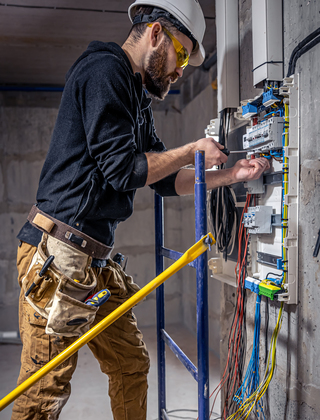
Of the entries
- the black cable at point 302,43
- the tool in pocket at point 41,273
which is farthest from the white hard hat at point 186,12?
the tool in pocket at point 41,273

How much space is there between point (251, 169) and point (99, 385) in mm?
2149

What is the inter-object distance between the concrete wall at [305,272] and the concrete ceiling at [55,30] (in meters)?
1.40

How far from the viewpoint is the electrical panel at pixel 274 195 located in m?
1.17

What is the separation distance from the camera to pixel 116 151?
1.08 meters

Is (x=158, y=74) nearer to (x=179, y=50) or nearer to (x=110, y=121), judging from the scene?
(x=179, y=50)

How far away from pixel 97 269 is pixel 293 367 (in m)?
0.77

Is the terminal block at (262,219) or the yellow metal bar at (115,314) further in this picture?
the terminal block at (262,219)

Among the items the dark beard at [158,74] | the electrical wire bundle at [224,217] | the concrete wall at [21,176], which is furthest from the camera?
the concrete wall at [21,176]

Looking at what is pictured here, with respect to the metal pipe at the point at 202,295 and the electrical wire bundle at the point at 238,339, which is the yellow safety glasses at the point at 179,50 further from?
the electrical wire bundle at the point at 238,339

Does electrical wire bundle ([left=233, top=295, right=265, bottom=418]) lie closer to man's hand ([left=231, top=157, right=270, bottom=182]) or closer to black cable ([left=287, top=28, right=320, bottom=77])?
man's hand ([left=231, top=157, right=270, bottom=182])

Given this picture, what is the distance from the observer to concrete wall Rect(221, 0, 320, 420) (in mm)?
1101

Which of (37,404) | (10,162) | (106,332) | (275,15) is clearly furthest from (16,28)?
(37,404)

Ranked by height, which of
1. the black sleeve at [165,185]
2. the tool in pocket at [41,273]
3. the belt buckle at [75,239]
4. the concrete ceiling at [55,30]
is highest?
the concrete ceiling at [55,30]

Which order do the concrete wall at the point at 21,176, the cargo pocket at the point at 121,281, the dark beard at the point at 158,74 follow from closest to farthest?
1. the dark beard at the point at 158,74
2. the cargo pocket at the point at 121,281
3. the concrete wall at the point at 21,176
